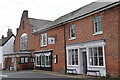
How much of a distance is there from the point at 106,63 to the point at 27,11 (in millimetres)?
26057

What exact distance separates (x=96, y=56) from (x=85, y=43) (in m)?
1.98

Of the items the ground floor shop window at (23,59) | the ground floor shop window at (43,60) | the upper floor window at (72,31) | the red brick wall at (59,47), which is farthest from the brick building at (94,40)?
the ground floor shop window at (23,59)

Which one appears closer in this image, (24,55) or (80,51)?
(80,51)

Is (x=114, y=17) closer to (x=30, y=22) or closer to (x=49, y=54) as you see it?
(x=49, y=54)

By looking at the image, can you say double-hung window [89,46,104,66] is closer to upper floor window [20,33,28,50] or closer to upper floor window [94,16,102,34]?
upper floor window [94,16,102,34]

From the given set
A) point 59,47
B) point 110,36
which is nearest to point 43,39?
point 59,47

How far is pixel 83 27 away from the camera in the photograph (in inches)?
763

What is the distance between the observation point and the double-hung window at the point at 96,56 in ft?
55.1

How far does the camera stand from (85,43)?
1866 cm

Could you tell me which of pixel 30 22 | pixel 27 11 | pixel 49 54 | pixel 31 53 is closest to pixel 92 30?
pixel 49 54

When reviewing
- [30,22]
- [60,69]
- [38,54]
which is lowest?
[60,69]

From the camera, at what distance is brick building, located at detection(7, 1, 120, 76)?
1576 centimetres

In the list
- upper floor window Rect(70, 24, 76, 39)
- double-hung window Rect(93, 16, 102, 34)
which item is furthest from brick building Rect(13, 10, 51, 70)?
double-hung window Rect(93, 16, 102, 34)

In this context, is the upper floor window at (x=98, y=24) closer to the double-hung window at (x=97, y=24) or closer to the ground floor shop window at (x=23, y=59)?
the double-hung window at (x=97, y=24)
